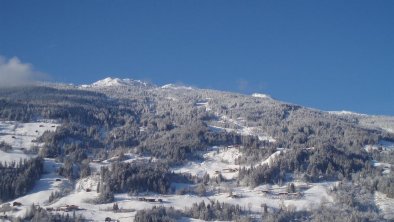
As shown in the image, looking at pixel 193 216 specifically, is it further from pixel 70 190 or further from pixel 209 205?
pixel 70 190

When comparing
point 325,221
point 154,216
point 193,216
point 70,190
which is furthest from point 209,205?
point 70,190

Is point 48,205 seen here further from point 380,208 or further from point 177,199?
point 380,208

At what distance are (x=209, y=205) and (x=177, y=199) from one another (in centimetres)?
1450

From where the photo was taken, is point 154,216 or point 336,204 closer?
point 154,216

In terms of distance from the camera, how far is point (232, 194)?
198 m

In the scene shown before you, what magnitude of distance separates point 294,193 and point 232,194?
736 inches

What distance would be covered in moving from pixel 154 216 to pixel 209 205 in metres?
19.2

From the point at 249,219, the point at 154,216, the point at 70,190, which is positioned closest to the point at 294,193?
the point at 249,219

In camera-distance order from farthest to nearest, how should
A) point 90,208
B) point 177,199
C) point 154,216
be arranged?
point 177,199, point 90,208, point 154,216

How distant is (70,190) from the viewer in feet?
649

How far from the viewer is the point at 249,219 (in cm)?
17325

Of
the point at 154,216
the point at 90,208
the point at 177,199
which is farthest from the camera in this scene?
the point at 177,199

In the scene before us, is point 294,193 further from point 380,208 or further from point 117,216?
point 117,216

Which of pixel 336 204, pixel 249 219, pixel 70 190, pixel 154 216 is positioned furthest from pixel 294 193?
pixel 70 190
